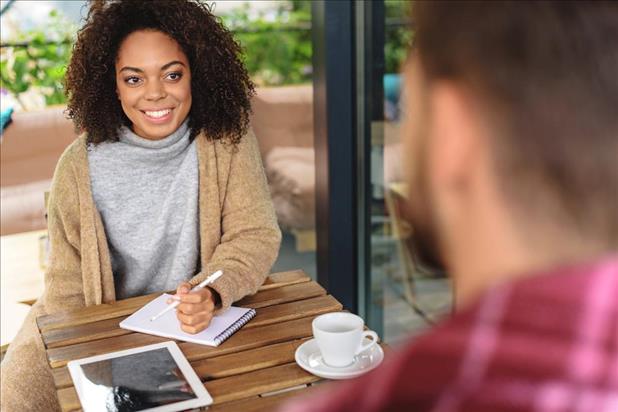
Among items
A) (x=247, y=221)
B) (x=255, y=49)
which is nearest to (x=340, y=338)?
(x=247, y=221)

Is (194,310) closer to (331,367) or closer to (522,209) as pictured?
(331,367)

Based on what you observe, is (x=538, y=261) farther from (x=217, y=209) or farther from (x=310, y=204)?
(x=310, y=204)

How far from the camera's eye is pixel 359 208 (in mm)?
2945

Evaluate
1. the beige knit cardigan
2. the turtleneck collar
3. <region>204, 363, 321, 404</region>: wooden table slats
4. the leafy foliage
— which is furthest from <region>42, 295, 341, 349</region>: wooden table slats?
the leafy foliage

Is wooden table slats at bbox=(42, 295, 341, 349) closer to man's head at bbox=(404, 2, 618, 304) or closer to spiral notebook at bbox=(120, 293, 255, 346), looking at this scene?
spiral notebook at bbox=(120, 293, 255, 346)

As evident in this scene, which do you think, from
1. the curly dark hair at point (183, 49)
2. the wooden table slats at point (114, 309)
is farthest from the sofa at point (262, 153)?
the wooden table slats at point (114, 309)

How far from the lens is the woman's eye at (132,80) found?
204cm

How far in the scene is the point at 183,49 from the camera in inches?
81.2

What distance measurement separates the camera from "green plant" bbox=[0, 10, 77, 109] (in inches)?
103

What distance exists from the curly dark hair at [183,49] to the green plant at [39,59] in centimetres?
53

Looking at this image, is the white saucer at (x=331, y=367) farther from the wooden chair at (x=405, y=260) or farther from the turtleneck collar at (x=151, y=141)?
the wooden chair at (x=405, y=260)

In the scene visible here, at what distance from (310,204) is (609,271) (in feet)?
8.17

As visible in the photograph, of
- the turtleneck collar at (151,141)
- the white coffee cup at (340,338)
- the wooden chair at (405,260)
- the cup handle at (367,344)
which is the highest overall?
the turtleneck collar at (151,141)

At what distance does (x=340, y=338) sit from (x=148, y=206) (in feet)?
2.86
